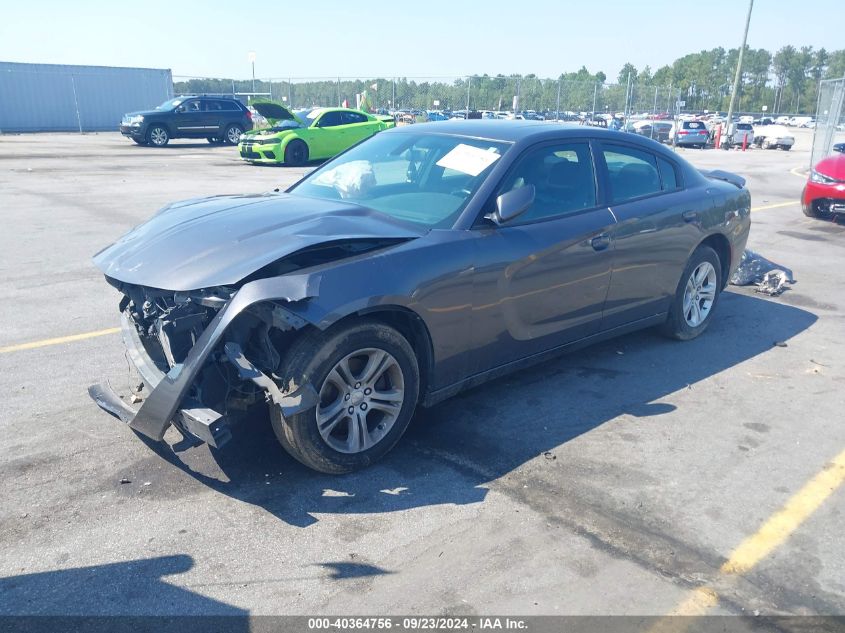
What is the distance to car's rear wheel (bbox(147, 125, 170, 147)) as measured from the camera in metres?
25.6

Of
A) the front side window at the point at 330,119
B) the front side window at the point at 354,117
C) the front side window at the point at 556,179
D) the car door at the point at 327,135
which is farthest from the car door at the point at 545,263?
the front side window at the point at 354,117

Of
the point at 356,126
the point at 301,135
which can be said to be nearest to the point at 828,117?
the point at 356,126

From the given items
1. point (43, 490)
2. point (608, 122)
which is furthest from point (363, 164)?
point (608, 122)

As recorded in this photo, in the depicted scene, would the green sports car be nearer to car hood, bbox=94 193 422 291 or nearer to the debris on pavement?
the debris on pavement

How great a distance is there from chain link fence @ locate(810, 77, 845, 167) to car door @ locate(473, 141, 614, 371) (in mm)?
14820

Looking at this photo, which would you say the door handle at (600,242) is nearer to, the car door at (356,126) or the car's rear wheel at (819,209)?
the car's rear wheel at (819,209)

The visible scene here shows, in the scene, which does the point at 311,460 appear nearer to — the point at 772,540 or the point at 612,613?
the point at 612,613

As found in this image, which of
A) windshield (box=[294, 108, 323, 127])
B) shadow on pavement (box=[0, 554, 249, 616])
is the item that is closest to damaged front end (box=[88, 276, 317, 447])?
shadow on pavement (box=[0, 554, 249, 616])

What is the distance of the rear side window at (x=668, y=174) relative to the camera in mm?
5570

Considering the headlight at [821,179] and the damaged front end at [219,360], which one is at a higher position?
the damaged front end at [219,360]

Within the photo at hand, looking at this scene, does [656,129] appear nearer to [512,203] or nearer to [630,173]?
[630,173]

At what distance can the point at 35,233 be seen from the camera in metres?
9.42

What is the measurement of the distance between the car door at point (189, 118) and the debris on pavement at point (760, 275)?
2244 centimetres

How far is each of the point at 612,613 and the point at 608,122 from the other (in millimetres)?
32656
